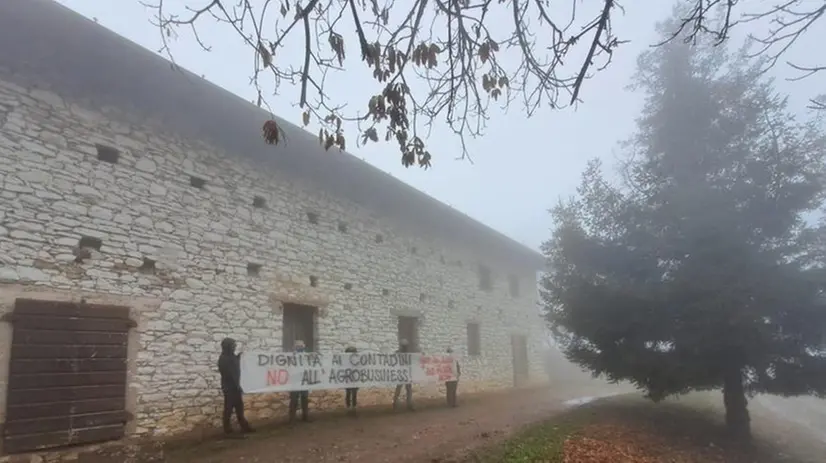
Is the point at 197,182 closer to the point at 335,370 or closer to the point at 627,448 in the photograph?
the point at 335,370

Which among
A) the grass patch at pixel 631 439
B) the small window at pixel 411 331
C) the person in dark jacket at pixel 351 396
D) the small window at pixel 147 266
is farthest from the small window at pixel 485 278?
the small window at pixel 147 266

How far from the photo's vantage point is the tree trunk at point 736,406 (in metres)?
11.3

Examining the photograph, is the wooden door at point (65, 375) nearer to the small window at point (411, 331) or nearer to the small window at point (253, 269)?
the small window at point (253, 269)

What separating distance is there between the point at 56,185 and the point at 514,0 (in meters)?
6.74

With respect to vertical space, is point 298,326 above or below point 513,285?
below

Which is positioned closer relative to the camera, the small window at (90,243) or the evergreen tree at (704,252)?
the small window at (90,243)

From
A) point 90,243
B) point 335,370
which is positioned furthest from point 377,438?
point 90,243

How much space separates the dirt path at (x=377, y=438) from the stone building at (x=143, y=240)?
1.20 meters

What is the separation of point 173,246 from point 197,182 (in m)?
1.28

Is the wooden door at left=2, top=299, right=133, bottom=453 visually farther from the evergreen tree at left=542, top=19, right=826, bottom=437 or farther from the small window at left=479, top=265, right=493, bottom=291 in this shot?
Answer: the small window at left=479, top=265, right=493, bottom=291

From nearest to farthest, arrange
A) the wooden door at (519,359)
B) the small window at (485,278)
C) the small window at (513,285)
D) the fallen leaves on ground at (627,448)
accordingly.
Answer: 1. the fallen leaves on ground at (627,448)
2. the small window at (485,278)
3. the wooden door at (519,359)
4. the small window at (513,285)

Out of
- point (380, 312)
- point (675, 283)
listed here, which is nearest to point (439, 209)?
point (380, 312)

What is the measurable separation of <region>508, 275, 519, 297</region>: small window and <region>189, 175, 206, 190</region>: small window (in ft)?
43.8

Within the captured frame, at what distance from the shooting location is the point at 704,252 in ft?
35.4
